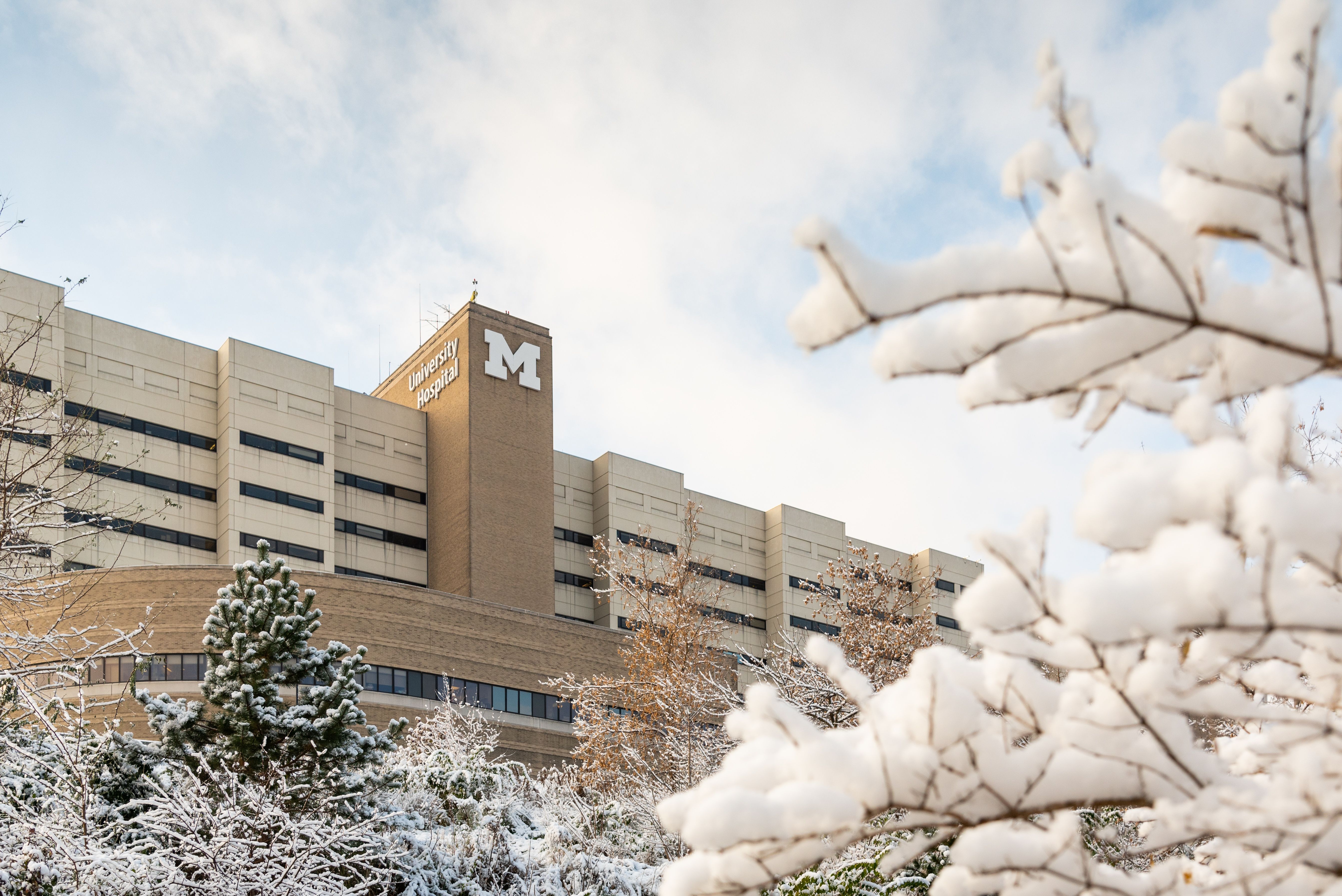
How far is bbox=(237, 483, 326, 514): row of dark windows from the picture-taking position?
43.4 m

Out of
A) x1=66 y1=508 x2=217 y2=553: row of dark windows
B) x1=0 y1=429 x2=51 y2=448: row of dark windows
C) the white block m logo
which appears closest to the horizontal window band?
x1=66 y1=508 x2=217 y2=553: row of dark windows

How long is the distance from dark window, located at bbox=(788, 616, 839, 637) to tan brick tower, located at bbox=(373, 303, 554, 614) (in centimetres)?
1340

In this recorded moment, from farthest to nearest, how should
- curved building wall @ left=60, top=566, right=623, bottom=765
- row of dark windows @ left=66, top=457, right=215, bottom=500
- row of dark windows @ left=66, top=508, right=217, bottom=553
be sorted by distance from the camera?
1. row of dark windows @ left=66, top=457, right=215, bottom=500
2. row of dark windows @ left=66, top=508, right=217, bottom=553
3. curved building wall @ left=60, top=566, right=623, bottom=765

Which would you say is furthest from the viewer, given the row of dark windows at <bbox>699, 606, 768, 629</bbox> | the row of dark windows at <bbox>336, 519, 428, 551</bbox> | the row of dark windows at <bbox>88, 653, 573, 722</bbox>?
the row of dark windows at <bbox>699, 606, 768, 629</bbox>

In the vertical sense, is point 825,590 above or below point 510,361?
below

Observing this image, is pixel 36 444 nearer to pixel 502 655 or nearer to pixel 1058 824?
pixel 1058 824

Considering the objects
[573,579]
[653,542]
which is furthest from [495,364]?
[653,542]

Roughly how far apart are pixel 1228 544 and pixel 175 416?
46359 millimetres

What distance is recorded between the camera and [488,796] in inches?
699

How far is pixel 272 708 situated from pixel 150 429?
33064 millimetres

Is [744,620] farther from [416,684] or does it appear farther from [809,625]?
[416,684]

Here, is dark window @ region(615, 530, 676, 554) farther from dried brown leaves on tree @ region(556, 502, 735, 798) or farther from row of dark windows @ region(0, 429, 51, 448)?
row of dark windows @ region(0, 429, 51, 448)

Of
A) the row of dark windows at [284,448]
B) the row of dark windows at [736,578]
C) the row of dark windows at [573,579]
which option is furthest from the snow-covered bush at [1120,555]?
the row of dark windows at [573,579]

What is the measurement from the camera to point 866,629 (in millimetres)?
19141
